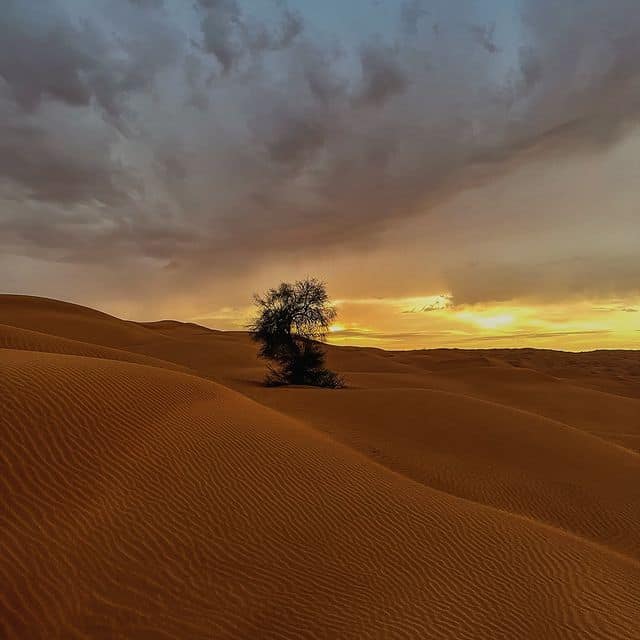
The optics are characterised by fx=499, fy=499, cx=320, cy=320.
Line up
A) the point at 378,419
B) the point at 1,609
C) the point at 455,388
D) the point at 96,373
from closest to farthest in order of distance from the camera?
the point at 1,609, the point at 96,373, the point at 378,419, the point at 455,388

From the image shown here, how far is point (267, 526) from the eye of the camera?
7.33 m

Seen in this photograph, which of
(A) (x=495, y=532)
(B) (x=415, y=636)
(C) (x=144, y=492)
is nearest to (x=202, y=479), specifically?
(C) (x=144, y=492)

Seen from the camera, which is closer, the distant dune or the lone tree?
the distant dune

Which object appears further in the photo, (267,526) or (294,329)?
(294,329)

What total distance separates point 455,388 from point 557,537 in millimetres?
26696

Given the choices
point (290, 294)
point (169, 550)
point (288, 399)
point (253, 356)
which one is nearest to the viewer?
point (169, 550)

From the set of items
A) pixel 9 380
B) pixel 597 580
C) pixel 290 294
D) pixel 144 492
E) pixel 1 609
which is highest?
pixel 290 294

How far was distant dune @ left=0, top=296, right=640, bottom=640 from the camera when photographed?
550 cm

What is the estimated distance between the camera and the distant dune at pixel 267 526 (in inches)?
217

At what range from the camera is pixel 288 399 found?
19.2 meters

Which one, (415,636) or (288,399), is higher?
(288,399)

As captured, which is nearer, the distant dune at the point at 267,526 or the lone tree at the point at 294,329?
the distant dune at the point at 267,526

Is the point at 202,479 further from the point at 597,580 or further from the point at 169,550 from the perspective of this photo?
the point at 597,580

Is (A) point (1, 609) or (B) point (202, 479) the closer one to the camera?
(A) point (1, 609)
